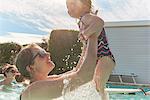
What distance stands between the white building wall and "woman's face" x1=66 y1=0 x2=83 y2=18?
37.0 feet

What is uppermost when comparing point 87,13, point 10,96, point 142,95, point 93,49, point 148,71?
point 87,13

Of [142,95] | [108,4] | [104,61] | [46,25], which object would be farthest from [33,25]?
[142,95]

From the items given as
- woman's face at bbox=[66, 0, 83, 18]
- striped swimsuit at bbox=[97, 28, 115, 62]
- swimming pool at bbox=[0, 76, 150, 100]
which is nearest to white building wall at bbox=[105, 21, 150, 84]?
swimming pool at bbox=[0, 76, 150, 100]

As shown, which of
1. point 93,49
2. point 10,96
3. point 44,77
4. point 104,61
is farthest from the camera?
point 10,96

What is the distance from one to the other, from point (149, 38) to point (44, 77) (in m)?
12.6

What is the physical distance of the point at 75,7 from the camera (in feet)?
4.75

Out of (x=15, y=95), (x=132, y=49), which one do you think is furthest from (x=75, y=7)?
(x=132, y=49)

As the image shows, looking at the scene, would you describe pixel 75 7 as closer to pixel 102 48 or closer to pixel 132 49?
pixel 102 48

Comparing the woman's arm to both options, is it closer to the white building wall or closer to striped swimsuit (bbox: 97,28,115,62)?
striped swimsuit (bbox: 97,28,115,62)

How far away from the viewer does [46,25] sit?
4.33 m

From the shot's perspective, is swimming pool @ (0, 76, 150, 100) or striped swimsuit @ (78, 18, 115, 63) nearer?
striped swimsuit @ (78, 18, 115, 63)

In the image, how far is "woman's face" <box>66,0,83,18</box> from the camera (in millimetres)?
1431

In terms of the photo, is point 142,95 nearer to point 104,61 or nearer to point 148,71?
point 104,61

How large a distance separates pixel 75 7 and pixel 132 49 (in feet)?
39.0
